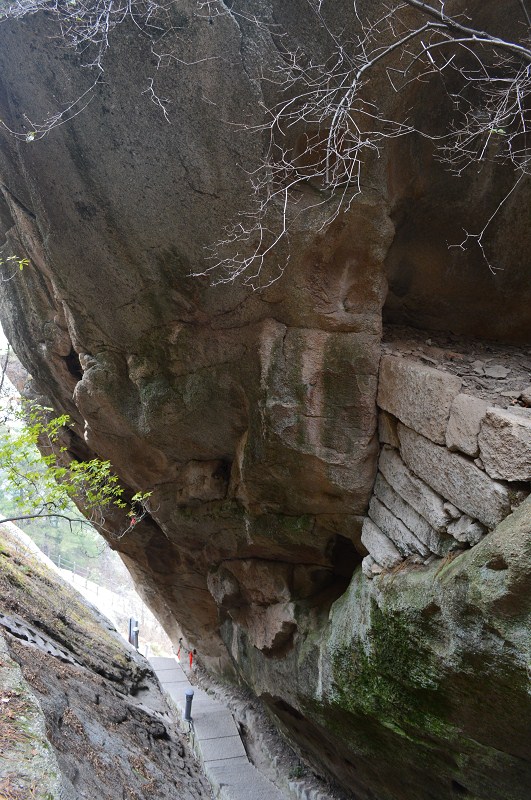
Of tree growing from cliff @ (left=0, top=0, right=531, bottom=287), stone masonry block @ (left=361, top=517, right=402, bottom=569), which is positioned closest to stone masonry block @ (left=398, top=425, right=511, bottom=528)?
stone masonry block @ (left=361, top=517, right=402, bottom=569)

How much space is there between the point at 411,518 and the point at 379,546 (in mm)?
545

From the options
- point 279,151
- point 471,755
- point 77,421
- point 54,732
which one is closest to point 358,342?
point 279,151

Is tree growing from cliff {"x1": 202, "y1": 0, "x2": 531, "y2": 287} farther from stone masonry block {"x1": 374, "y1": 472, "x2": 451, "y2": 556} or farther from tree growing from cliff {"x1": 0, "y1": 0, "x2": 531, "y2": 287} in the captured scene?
stone masonry block {"x1": 374, "y1": 472, "x2": 451, "y2": 556}

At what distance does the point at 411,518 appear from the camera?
15.7 ft

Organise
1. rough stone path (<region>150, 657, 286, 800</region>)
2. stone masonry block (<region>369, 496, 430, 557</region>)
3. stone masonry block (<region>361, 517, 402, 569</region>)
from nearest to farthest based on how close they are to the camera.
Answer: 1. stone masonry block (<region>369, 496, 430, 557</region>)
2. stone masonry block (<region>361, 517, 402, 569</region>)
3. rough stone path (<region>150, 657, 286, 800</region>)

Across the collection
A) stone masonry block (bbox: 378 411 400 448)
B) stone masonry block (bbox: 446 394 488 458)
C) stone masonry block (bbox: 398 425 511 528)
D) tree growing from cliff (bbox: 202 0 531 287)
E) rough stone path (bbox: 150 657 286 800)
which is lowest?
rough stone path (bbox: 150 657 286 800)

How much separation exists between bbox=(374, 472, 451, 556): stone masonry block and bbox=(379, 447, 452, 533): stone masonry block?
57mm

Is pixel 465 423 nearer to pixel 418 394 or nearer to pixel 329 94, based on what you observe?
pixel 418 394

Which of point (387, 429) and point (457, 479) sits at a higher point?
point (387, 429)

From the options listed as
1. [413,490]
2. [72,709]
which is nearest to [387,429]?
[413,490]

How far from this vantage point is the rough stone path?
8062 mm

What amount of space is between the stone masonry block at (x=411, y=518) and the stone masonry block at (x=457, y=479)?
34cm

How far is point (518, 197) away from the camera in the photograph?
16.1 feet

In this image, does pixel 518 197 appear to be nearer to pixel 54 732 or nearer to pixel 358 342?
pixel 358 342
